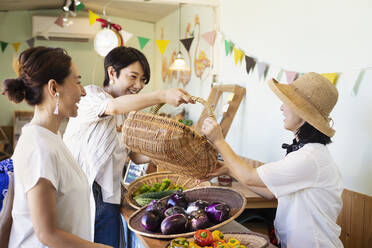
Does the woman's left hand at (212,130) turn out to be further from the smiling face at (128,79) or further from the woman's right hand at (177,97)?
the smiling face at (128,79)

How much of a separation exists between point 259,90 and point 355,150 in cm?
108

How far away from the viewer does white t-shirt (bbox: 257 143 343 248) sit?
1438mm

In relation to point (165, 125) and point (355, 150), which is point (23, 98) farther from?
point (355, 150)

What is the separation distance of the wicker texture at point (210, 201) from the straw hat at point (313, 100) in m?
0.51

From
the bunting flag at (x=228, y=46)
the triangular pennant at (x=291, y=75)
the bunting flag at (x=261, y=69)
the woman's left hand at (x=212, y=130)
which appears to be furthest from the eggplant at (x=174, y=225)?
the bunting flag at (x=228, y=46)

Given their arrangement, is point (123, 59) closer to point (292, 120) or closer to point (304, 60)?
point (292, 120)

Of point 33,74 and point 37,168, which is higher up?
point 33,74

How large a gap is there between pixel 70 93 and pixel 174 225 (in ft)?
2.30

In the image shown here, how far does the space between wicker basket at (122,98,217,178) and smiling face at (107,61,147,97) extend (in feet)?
1.17

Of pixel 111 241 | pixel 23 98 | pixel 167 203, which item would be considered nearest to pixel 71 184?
pixel 23 98

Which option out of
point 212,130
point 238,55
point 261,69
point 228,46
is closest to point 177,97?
point 212,130

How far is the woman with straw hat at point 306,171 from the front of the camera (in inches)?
56.8

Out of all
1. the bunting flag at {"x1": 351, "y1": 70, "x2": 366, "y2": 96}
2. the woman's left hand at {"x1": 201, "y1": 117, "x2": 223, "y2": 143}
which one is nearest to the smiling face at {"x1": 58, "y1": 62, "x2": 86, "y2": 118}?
the woman's left hand at {"x1": 201, "y1": 117, "x2": 223, "y2": 143}

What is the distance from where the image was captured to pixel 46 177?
1085mm
